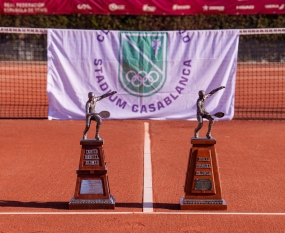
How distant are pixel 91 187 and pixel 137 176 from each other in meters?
2.11

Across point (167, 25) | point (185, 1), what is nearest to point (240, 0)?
point (185, 1)

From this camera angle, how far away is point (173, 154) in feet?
40.6

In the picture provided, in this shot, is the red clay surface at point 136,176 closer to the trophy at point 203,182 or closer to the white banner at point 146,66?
the trophy at point 203,182

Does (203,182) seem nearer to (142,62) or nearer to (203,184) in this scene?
(203,184)

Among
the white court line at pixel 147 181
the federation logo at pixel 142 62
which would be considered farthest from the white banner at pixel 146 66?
the white court line at pixel 147 181

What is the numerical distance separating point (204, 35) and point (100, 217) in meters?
9.20

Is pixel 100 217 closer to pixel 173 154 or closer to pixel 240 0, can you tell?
pixel 173 154

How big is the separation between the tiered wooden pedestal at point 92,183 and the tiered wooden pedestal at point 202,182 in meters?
1.05

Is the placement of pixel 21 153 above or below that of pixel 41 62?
below

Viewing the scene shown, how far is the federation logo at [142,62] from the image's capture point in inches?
646

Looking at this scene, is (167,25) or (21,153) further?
(167,25)

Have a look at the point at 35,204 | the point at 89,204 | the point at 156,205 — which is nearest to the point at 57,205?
the point at 35,204

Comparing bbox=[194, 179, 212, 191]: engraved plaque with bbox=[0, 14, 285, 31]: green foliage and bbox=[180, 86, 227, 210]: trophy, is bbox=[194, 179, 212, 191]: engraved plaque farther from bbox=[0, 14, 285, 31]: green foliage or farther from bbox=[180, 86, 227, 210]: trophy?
bbox=[0, 14, 285, 31]: green foliage

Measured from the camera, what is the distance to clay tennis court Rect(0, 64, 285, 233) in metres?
7.93
